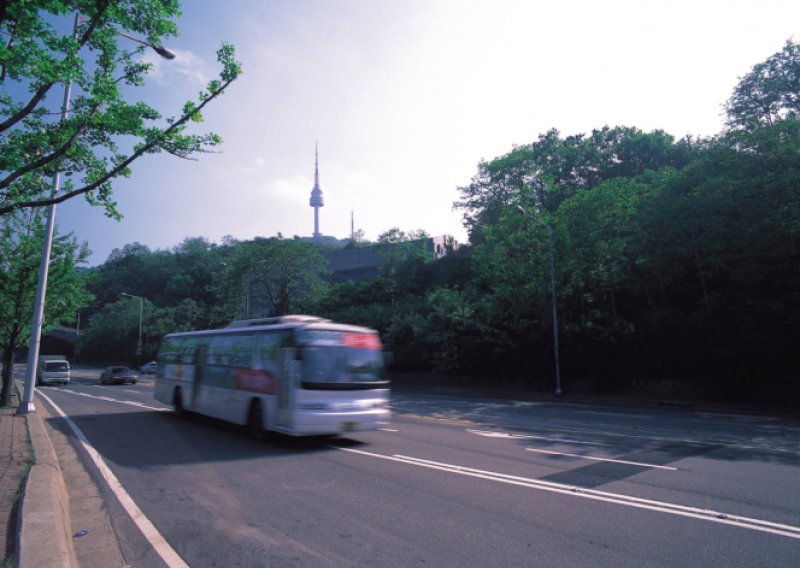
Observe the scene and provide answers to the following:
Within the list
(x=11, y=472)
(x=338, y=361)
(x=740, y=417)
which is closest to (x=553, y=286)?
(x=740, y=417)

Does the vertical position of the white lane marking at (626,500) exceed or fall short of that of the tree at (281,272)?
it falls short

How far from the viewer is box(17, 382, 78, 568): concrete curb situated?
4.30 meters

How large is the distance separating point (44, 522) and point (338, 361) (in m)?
6.19

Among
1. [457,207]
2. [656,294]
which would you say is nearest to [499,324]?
[656,294]

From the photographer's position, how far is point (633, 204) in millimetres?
27359

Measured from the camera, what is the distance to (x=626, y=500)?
653 cm

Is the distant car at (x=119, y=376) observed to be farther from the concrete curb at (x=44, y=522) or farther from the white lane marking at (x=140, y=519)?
the concrete curb at (x=44, y=522)

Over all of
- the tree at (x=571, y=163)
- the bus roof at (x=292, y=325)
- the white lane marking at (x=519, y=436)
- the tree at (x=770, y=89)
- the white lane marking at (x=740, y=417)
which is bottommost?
the white lane marking at (x=740, y=417)

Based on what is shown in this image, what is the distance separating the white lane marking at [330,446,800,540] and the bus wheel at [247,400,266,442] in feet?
12.2

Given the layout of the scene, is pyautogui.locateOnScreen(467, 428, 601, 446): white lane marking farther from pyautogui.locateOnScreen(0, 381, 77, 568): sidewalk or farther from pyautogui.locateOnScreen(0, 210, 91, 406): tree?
pyautogui.locateOnScreen(0, 210, 91, 406): tree

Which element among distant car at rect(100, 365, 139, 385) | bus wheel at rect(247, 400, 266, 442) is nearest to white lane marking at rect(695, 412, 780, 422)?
bus wheel at rect(247, 400, 266, 442)

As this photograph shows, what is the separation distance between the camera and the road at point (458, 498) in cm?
489

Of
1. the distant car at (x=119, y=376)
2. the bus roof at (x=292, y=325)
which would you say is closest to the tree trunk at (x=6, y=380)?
the bus roof at (x=292, y=325)

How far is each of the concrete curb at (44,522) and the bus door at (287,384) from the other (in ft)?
12.6
